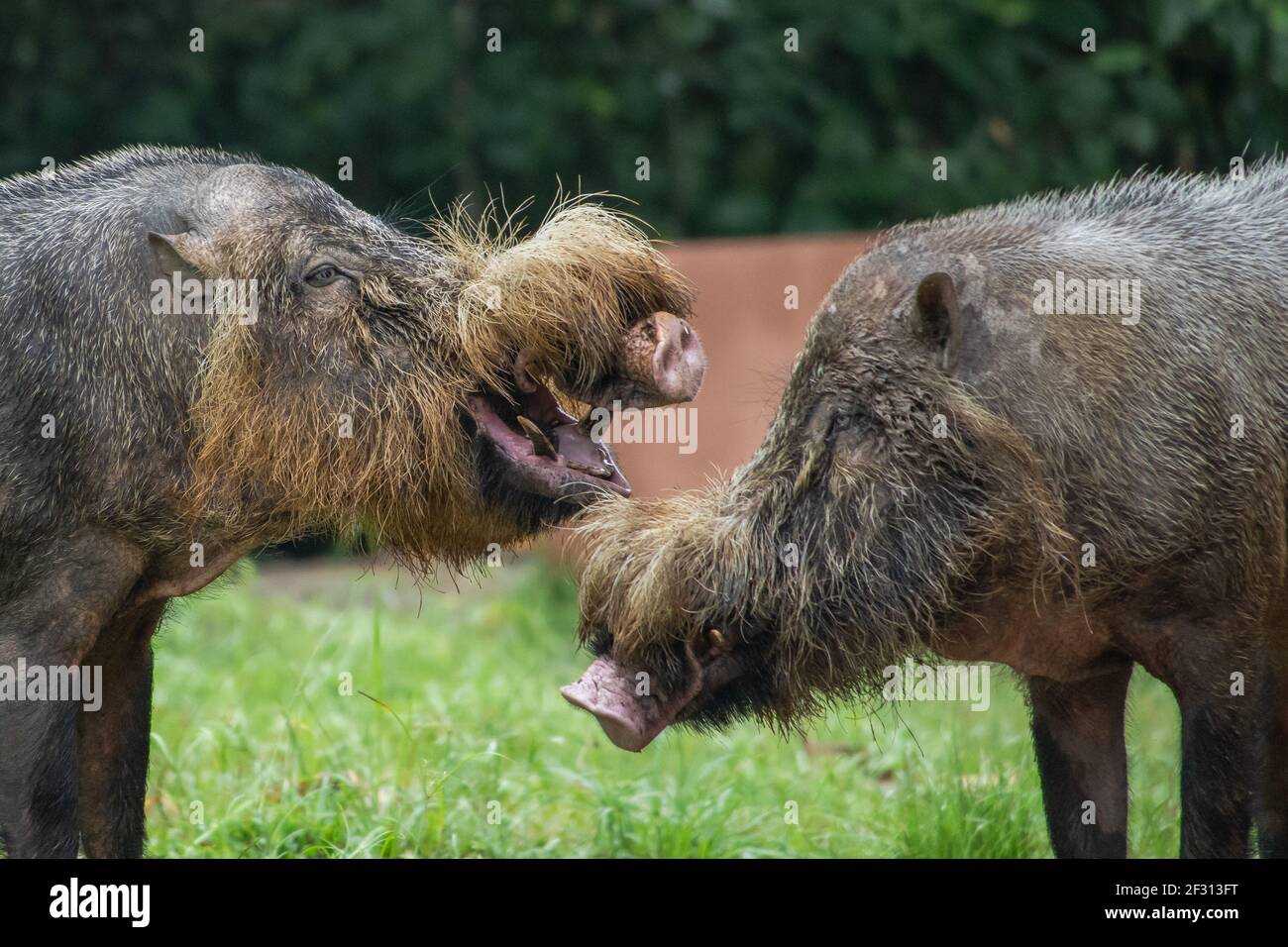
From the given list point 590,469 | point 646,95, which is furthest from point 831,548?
point 646,95

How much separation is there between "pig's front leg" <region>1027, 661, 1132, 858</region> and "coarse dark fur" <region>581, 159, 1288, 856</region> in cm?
38

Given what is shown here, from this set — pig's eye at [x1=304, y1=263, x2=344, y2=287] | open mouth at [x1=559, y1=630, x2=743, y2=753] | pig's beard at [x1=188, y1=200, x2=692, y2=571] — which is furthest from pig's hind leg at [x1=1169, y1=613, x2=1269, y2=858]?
pig's eye at [x1=304, y1=263, x2=344, y2=287]

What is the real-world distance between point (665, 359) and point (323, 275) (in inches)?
32.8

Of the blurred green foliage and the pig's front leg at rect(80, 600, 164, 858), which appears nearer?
the pig's front leg at rect(80, 600, 164, 858)

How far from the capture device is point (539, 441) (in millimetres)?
3695

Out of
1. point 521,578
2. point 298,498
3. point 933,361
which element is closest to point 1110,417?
point 933,361

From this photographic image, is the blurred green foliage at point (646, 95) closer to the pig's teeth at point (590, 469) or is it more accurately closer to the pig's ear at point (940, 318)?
the pig's teeth at point (590, 469)

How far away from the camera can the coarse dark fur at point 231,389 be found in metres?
3.58

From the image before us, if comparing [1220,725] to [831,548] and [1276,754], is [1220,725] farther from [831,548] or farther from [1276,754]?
[831,548]

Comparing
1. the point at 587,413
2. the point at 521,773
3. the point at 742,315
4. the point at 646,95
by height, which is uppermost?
the point at 646,95

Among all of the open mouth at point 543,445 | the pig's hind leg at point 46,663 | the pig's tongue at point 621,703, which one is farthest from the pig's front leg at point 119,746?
the pig's tongue at point 621,703

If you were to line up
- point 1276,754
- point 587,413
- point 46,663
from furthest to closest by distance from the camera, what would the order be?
point 1276,754 < point 587,413 < point 46,663

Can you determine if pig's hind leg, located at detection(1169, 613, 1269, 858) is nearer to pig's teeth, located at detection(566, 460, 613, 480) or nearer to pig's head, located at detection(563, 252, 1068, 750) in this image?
pig's head, located at detection(563, 252, 1068, 750)

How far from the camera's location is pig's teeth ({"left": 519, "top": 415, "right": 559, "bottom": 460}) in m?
3.68
